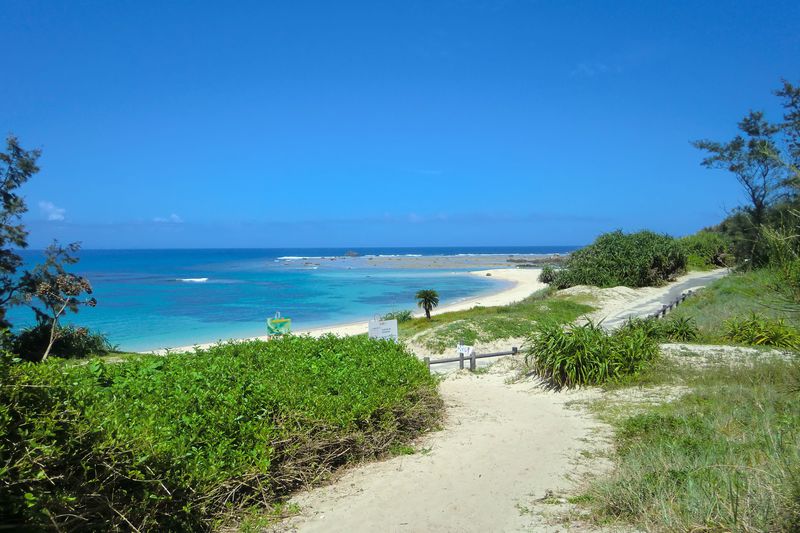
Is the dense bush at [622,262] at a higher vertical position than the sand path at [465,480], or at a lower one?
higher

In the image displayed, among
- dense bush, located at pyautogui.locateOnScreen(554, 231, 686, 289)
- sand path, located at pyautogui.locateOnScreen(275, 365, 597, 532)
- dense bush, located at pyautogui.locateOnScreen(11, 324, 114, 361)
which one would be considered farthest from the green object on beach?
dense bush, located at pyautogui.locateOnScreen(554, 231, 686, 289)

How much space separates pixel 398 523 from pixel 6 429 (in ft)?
11.7

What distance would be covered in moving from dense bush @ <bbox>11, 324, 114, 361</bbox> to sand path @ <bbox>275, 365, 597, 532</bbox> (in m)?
16.8

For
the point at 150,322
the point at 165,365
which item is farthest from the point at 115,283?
the point at 165,365

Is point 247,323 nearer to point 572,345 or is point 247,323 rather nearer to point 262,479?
point 572,345

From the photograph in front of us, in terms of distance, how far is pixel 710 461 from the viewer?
5.44 metres

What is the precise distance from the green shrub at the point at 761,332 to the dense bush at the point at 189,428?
349 inches

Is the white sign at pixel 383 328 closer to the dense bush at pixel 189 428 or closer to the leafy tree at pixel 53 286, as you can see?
the dense bush at pixel 189 428

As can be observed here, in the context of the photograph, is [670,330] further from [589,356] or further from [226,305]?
[226,305]

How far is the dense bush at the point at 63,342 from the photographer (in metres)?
19.4

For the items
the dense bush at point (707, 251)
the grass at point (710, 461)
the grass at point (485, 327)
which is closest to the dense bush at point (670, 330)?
the grass at point (710, 461)

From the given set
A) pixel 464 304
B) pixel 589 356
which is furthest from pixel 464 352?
pixel 464 304

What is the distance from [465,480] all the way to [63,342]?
19402 mm

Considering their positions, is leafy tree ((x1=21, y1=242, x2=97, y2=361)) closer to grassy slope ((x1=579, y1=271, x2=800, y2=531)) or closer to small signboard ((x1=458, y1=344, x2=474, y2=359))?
small signboard ((x1=458, y1=344, x2=474, y2=359))
